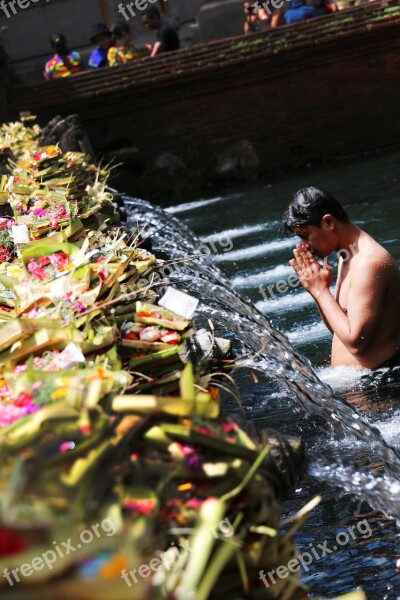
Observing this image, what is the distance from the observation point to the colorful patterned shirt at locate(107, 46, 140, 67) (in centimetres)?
1577

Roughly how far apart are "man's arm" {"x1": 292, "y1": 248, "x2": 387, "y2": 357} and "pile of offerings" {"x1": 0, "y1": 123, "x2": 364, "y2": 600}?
62.0 inches

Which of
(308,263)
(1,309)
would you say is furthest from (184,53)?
(1,309)

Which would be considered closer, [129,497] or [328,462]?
[129,497]

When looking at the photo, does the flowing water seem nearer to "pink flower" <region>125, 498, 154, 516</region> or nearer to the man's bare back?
the man's bare back

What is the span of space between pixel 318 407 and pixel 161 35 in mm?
12530

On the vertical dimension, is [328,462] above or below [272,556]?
below

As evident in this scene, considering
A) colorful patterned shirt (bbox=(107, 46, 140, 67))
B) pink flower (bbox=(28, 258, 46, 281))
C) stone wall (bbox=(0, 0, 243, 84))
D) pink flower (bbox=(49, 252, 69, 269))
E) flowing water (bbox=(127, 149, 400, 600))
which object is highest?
pink flower (bbox=(49, 252, 69, 269))

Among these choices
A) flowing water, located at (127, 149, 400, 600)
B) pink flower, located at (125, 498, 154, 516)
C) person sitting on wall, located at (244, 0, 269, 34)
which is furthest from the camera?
person sitting on wall, located at (244, 0, 269, 34)

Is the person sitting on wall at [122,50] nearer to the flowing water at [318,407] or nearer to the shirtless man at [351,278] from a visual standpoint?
the flowing water at [318,407]

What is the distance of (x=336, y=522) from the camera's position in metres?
3.49

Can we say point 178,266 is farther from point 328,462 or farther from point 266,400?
point 328,462

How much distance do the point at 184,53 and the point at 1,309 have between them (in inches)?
503
